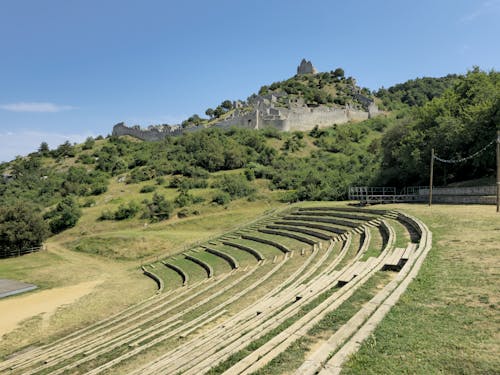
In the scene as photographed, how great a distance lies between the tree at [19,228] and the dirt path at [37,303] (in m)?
14.1

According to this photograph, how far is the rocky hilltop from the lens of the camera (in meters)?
71.4

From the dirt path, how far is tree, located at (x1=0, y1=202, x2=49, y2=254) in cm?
1411

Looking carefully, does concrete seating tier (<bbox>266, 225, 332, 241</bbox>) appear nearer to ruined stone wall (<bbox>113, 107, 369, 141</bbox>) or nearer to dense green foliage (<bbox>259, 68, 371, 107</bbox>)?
ruined stone wall (<bbox>113, 107, 369, 141</bbox>)

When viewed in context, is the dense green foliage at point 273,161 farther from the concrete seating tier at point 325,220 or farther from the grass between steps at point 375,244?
the grass between steps at point 375,244

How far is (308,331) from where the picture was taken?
18.0 feet

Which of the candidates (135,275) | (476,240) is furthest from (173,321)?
(135,275)

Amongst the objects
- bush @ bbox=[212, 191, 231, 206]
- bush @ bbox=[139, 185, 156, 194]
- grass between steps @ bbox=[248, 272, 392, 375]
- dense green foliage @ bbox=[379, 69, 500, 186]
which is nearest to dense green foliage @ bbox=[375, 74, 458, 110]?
dense green foliage @ bbox=[379, 69, 500, 186]

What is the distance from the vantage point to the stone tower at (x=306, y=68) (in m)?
117

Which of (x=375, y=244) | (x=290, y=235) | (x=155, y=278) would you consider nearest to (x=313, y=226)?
(x=290, y=235)

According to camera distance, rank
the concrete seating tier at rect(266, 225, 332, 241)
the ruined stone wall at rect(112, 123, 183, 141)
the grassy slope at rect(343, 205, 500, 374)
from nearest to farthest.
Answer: the grassy slope at rect(343, 205, 500, 374) < the concrete seating tier at rect(266, 225, 332, 241) < the ruined stone wall at rect(112, 123, 183, 141)

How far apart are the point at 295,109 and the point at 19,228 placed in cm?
5789

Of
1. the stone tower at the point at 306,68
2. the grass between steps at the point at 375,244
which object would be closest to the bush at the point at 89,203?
the grass between steps at the point at 375,244

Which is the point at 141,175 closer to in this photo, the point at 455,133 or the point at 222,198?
the point at 222,198

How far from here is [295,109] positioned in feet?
238
